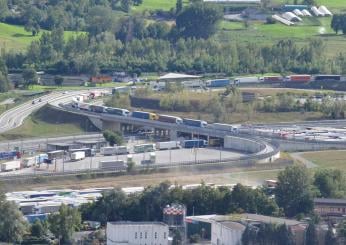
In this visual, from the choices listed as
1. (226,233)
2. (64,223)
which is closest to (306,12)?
(64,223)

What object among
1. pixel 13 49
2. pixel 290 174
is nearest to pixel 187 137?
pixel 290 174

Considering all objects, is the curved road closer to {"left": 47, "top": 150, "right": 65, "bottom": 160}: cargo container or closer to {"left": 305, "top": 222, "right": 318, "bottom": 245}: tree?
{"left": 47, "top": 150, "right": 65, "bottom": 160}: cargo container

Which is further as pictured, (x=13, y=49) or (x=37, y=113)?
(x=13, y=49)

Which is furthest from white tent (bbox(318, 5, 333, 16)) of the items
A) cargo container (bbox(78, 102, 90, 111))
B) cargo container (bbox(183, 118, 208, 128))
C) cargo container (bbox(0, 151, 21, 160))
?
cargo container (bbox(0, 151, 21, 160))

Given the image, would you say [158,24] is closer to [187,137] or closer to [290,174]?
[187,137]

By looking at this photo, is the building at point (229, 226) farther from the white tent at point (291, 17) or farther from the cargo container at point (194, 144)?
the white tent at point (291, 17)

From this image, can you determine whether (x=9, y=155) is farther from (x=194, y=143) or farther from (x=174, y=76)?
(x=174, y=76)
